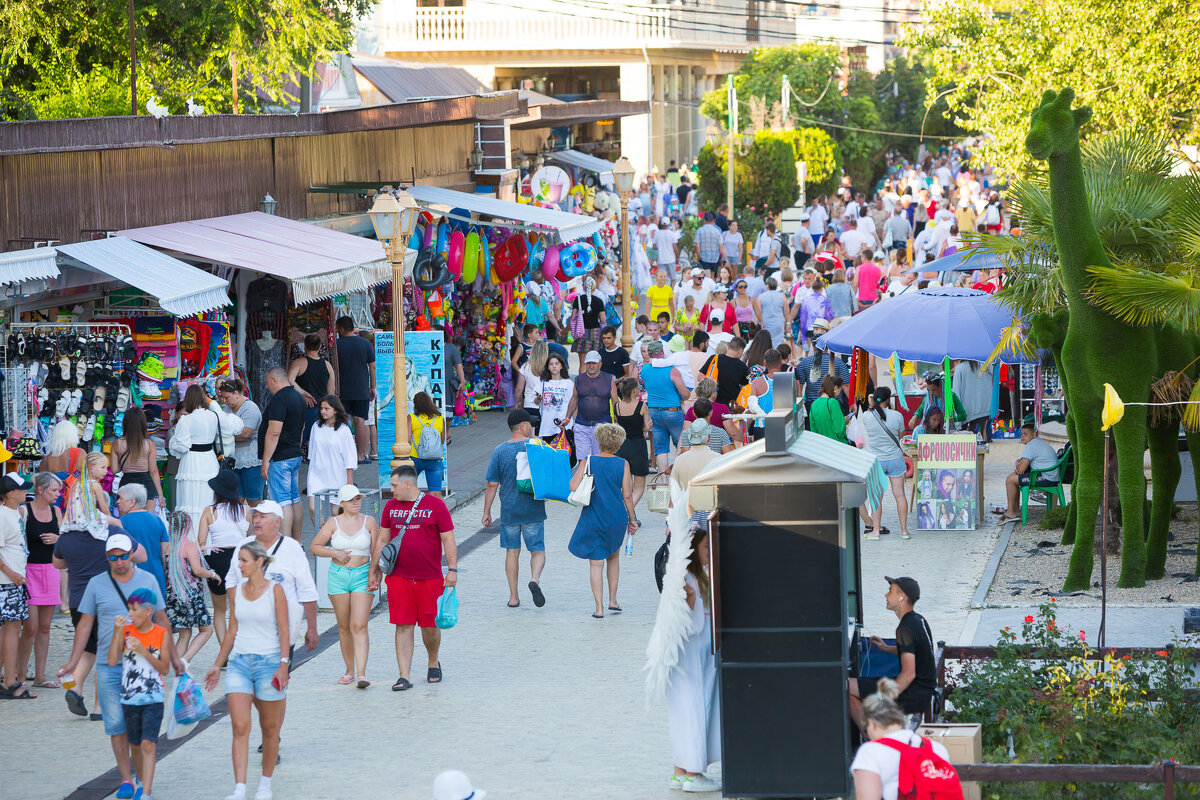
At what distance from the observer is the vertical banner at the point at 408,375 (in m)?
15.3

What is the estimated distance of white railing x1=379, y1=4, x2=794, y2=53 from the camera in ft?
186

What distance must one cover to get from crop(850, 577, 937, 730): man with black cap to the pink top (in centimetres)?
1603

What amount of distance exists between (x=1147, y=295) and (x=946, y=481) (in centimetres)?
414

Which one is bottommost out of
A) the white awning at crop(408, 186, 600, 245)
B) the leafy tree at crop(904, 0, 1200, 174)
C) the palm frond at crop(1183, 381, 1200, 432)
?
the palm frond at crop(1183, 381, 1200, 432)

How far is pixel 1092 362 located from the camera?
11.8 m

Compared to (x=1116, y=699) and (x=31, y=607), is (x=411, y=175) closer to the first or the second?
(x=31, y=607)

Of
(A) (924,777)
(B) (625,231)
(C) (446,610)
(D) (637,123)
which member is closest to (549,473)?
(C) (446,610)

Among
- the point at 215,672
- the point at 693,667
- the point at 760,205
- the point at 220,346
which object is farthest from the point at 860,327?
the point at 760,205

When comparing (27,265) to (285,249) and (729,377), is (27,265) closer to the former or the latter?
(285,249)

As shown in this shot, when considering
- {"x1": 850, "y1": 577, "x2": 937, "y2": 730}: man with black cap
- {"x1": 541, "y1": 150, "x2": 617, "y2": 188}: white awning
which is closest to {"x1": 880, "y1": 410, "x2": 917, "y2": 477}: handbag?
{"x1": 850, "y1": 577, "x2": 937, "y2": 730}: man with black cap

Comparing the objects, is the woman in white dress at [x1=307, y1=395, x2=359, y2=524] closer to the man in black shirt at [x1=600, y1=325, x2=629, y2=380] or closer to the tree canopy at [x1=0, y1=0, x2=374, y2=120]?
the man in black shirt at [x1=600, y1=325, x2=629, y2=380]

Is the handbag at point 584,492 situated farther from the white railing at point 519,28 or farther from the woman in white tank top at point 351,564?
the white railing at point 519,28

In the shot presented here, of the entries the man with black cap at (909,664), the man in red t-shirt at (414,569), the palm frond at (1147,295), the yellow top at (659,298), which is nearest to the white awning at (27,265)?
the man in red t-shirt at (414,569)

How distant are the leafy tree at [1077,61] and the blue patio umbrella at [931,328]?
19.6 ft
